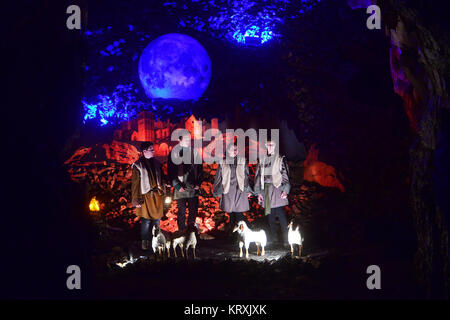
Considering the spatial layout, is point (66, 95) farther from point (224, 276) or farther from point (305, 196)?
point (305, 196)

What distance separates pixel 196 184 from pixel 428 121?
15.8ft

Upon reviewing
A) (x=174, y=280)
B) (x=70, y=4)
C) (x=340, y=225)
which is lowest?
(x=174, y=280)

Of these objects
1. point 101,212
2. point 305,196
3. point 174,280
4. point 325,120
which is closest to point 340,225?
point 305,196

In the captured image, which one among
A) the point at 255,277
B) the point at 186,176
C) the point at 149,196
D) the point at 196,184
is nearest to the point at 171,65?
the point at 186,176

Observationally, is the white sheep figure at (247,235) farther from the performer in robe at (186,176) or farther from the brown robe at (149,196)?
the brown robe at (149,196)

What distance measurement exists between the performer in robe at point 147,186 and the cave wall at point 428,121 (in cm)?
461

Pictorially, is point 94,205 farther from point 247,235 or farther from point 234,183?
point 247,235

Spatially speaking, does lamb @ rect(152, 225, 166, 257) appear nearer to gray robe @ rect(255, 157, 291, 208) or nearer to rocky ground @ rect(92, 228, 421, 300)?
rocky ground @ rect(92, 228, 421, 300)

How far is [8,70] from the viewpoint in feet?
12.1

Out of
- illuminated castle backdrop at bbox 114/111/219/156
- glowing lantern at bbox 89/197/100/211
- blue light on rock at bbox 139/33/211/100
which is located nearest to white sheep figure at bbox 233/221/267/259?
blue light on rock at bbox 139/33/211/100

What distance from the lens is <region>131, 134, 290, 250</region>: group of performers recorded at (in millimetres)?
7684

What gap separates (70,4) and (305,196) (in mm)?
6478

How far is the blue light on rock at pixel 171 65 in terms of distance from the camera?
8312mm

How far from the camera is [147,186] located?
768cm
